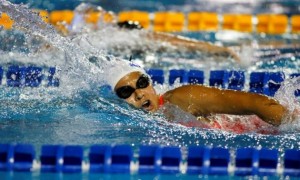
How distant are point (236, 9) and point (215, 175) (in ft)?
17.4

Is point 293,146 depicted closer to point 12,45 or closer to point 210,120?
point 210,120

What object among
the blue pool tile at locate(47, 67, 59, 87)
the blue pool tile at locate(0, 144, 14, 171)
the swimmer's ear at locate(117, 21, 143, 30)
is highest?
the swimmer's ear at locate(117, 21, 143, 30)

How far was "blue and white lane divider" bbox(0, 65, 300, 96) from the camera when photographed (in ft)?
15.9

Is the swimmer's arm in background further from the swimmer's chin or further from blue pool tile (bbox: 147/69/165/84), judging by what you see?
the swimmer's chin

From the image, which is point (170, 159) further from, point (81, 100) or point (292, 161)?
point (81, 100)

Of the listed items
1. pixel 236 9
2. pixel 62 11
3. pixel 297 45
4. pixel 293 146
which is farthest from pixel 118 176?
pixel 236 9

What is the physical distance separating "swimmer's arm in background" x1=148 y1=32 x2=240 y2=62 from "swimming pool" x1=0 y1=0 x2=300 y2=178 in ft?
0.27

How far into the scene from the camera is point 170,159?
10.7 feet

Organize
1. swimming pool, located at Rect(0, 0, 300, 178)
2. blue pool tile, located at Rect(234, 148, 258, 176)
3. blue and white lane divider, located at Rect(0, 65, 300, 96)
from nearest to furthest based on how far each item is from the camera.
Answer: blue pool tile, located at Rect(234, 148, 258, 176)
swimming pool, located at Rect(0, 0, 300, 178)
blue and white lane divider, located at Rect(0, 65, 300, 96)

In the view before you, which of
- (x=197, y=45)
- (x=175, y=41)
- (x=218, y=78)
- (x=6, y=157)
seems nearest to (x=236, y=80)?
(x=218, y=78)

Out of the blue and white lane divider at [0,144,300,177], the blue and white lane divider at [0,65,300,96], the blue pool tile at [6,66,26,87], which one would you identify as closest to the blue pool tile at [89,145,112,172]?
the blue and white lane divider at [0,144,300,177]

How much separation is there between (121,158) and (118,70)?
32.9 inches

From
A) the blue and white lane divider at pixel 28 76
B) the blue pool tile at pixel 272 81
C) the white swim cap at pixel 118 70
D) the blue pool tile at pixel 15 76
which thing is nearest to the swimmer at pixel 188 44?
the blue pool tile at pixel 272 81

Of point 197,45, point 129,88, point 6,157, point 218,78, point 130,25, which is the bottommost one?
point 6,157
